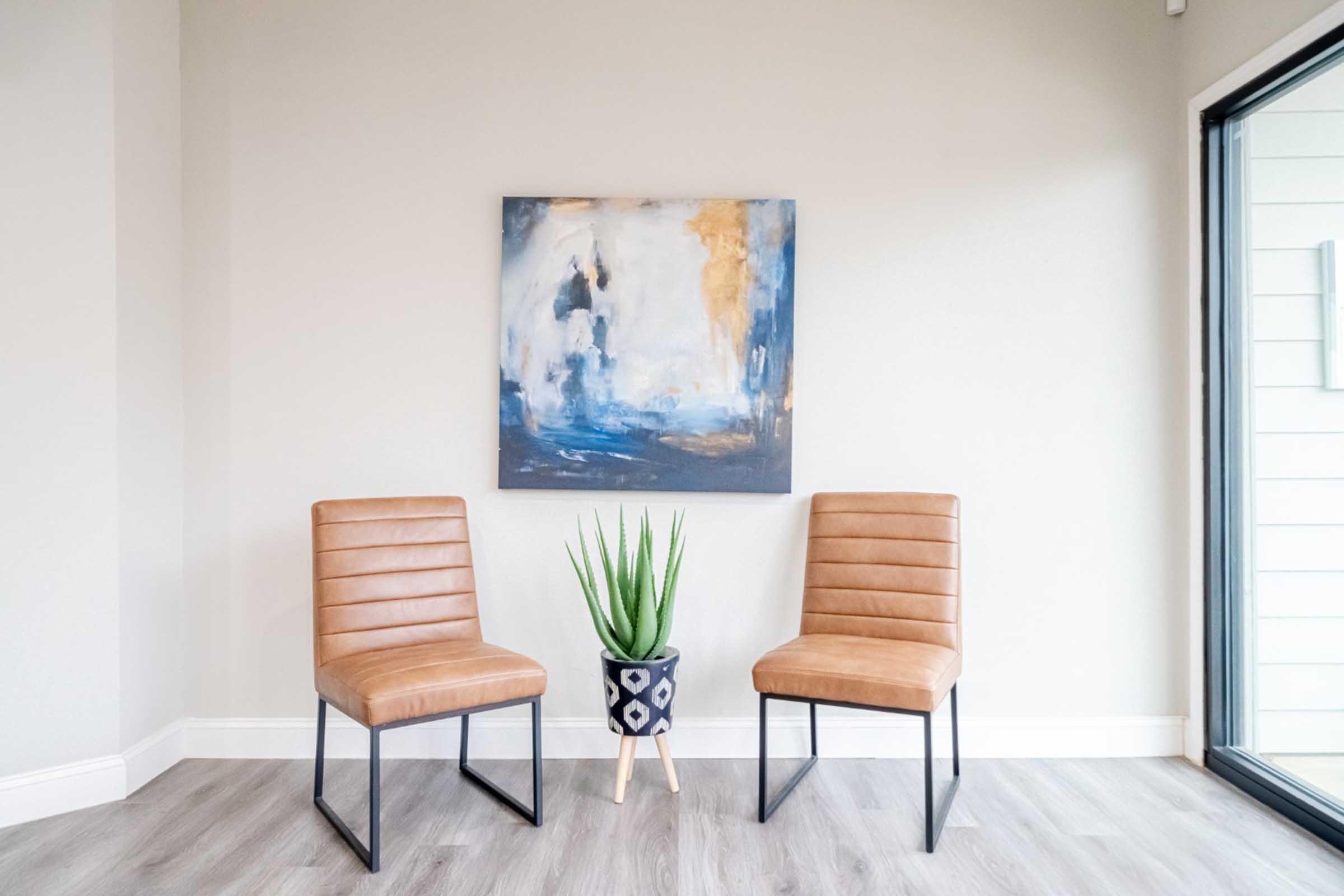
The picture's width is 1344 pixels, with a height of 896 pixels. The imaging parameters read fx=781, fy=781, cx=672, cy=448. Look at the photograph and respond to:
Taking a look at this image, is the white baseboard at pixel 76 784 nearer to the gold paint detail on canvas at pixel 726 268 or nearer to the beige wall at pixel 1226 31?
the gold paint detail on canvas at pixel 726 268

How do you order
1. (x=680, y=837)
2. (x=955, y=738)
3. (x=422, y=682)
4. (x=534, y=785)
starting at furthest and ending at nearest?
(x=955, y=738) < (x=534, y=785) < (x=680, y=837) < (x=422, y=682)

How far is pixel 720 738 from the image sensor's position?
2.84 meters

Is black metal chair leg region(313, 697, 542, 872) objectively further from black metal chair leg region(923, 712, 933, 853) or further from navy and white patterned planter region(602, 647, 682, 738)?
black metal chair leg region(923, 712, 933, 853)

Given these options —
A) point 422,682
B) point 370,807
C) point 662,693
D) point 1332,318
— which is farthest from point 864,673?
point 1332,318

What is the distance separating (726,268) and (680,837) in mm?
1871

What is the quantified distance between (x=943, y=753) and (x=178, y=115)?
3593 millimetres

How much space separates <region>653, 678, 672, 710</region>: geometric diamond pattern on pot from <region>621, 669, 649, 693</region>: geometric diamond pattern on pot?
4 centimetres

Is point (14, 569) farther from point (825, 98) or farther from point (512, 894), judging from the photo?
point (825, 98)

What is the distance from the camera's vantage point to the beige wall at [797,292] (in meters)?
2.82

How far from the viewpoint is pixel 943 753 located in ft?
9.34

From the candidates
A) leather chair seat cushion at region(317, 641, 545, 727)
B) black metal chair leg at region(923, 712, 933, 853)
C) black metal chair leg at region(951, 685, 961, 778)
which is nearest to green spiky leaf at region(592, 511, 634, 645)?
leather chair seat cushion at region(317, 641, 545, 727)

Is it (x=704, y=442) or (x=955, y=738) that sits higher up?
(x=704, y=442)

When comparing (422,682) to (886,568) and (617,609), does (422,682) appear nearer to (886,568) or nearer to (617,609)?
(617,609)

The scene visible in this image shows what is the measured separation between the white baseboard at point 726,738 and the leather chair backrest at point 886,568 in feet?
1.54
